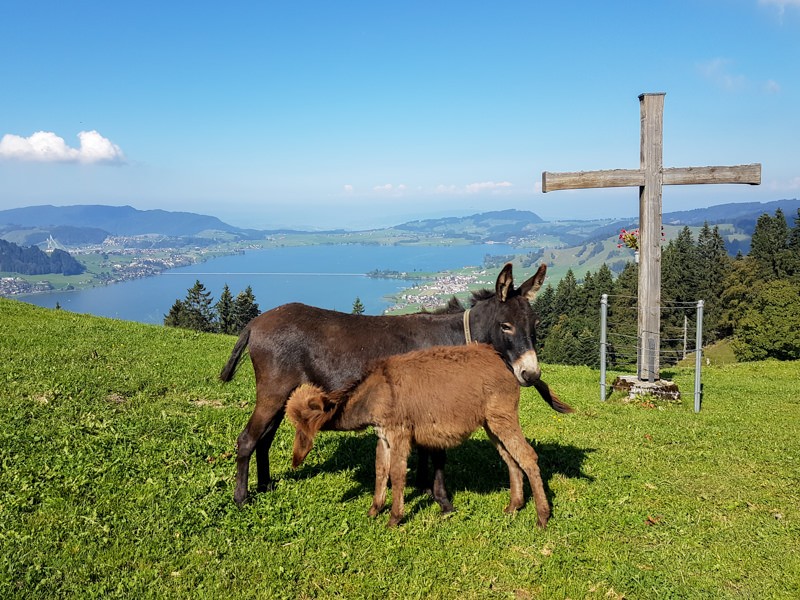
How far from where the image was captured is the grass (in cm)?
518

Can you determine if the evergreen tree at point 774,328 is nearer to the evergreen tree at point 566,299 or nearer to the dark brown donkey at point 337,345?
the evergreen tree at point 566,299

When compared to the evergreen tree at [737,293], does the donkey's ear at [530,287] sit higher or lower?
higher

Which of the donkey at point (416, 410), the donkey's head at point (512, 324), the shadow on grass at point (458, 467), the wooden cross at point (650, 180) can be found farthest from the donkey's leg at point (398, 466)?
the wooden cross at point (650, 180)

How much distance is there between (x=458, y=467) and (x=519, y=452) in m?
1.97

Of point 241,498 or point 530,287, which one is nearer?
point 241,498

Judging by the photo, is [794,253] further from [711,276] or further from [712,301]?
[712,301]

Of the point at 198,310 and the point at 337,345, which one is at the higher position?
the point at 337,345

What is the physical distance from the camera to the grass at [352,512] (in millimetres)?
5176

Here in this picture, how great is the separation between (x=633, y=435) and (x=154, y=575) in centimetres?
849

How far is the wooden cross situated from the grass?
275cm

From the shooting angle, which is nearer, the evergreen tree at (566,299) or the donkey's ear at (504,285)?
the donkey's ear at (504,285)

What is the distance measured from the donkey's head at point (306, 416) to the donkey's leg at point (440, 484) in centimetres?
159

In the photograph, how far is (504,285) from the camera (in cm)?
694

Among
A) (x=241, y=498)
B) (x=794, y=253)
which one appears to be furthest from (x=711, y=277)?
(x=241, y=498)
